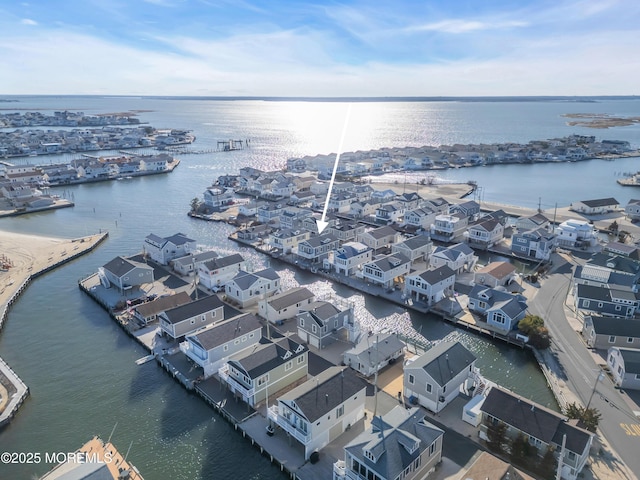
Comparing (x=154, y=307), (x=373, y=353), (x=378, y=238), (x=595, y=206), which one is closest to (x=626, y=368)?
(x=373, y=353)

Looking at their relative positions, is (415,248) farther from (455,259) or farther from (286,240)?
(286,240)

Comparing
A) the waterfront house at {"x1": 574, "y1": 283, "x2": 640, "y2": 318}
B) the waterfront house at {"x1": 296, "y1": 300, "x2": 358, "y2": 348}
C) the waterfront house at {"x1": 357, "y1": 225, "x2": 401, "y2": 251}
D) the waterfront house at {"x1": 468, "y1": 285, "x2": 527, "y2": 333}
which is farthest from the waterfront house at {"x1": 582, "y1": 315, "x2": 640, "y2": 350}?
the waterfront house at {"x1": 357, "y1": 225, "x2": 401, "y2": 251}

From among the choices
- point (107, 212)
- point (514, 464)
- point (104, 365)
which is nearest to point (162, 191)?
point (107, 212)

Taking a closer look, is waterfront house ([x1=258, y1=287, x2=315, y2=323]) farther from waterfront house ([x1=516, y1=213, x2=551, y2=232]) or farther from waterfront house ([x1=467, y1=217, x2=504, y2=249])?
waterfront house ([x1=516, y1=213, x2=551, y2=232])

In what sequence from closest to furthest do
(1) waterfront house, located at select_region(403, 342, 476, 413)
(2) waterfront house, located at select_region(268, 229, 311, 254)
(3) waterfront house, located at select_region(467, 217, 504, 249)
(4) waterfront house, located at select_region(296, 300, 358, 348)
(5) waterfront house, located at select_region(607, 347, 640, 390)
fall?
(1) waterfront house, located at select_region(403, 342, 476, 413) → (5) waterfront house, located at select_region(607, 347, 640, 390) → (4) waterfront house, located at select_region(296, 300, 358, 348) → (2) waterfront house, located at select_region(268, 229, 311, 254) → (3) waterfront house, located at select_region(467, 217, 504, 249)

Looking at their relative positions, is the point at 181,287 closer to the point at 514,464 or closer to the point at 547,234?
the point at 514,464

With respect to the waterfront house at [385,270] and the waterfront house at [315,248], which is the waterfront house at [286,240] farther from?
the waterfront house at [385,270]
